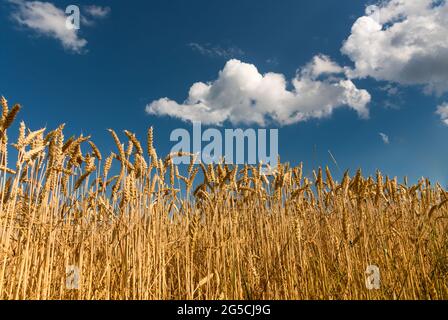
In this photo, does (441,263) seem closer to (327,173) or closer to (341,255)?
(341,255)

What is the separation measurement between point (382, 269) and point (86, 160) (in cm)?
253

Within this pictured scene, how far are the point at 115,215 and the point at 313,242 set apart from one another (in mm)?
1626

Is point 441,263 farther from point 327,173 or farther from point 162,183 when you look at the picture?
point 162,183

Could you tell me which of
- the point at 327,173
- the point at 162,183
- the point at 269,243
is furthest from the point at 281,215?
the point at 162,183

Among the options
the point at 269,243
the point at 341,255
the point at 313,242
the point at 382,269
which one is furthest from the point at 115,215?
the point at 382,269

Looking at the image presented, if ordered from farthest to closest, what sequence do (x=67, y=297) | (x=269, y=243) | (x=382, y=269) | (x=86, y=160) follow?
(x=269, y=243)
(x=382, y=269)
(x=86, y=160)
(x=67, y=297)

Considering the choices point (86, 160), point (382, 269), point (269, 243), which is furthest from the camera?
point (269, 243)

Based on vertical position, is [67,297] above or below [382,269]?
below

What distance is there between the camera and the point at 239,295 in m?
2.72

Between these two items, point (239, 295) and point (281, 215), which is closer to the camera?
point (239, 295)
